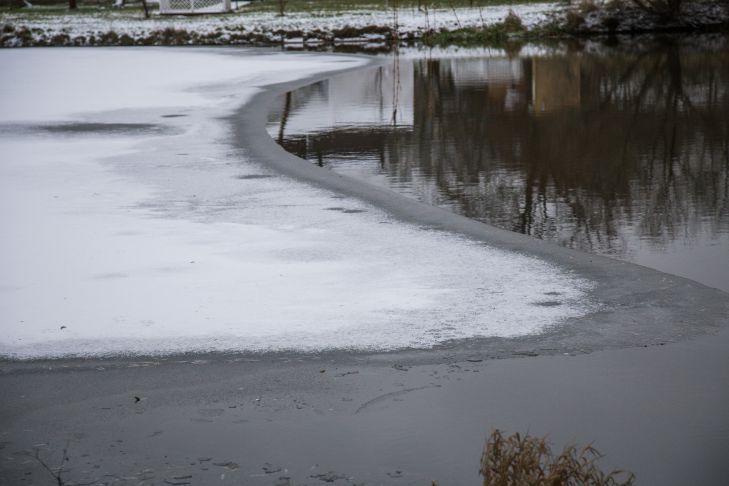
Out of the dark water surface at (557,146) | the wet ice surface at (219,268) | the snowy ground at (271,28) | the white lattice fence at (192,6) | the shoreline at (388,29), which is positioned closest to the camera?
the wet ice surface at (219,268)

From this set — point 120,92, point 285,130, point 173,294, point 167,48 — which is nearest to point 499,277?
point 173,294

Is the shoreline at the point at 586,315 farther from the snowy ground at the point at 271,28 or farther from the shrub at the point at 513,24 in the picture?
the shrub at the point at 513,24

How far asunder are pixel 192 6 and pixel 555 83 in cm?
3619

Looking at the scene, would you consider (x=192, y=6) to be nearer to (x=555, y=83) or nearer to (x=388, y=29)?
(x=388, y=29)

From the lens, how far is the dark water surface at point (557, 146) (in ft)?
31.6

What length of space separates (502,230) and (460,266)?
1442mm

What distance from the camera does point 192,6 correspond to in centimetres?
5447

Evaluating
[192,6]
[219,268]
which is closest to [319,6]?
[192,6]

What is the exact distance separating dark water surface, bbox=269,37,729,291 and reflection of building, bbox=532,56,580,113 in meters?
0.06

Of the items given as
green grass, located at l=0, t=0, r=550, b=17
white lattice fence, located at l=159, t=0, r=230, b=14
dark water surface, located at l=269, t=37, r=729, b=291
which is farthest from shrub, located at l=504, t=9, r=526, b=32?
white lattice fence, located at l=159, t=0, r=230, b=14

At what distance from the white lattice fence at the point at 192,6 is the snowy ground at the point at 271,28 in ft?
18.3

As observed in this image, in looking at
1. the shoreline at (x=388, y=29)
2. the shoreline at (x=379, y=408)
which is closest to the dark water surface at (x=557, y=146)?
the shoreline at (x=379, y=408)

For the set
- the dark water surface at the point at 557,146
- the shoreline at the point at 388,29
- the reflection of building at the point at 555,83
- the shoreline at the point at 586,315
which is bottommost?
the shoreline at the point at 586,315

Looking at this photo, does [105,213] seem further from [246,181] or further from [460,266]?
[460,266]
